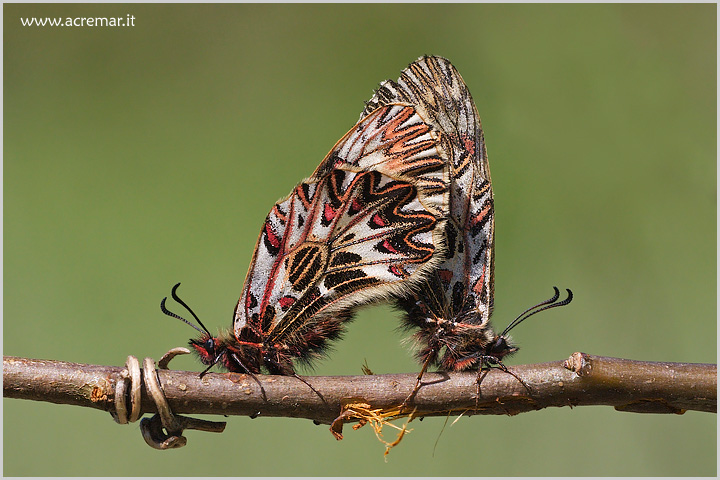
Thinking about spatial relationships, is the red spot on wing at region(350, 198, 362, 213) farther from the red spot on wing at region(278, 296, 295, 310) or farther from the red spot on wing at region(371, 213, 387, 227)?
the red spot on wing at region(278, 296, 295, 310)

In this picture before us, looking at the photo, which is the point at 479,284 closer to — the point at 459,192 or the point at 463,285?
the point at 463,285

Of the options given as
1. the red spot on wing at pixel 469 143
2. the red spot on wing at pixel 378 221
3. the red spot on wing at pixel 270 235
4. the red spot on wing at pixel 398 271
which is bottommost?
the red spot on wing at pixel 398 271

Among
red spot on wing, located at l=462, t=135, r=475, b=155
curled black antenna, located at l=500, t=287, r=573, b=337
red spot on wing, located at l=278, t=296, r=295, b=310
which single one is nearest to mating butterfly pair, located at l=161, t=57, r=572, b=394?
red spot on wing, located at l=278, t=296, r=295, b=310

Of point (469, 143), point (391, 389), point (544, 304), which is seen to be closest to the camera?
point (391, 389)

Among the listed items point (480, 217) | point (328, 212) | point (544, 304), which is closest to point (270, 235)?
point (328, 212)

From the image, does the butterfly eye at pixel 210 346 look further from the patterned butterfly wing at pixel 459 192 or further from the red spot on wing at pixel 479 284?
the red spot on wing at pixel 479 284

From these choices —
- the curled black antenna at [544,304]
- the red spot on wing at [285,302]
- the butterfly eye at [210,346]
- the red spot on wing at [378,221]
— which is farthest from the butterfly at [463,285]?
the butterfly eye at [210,346]
